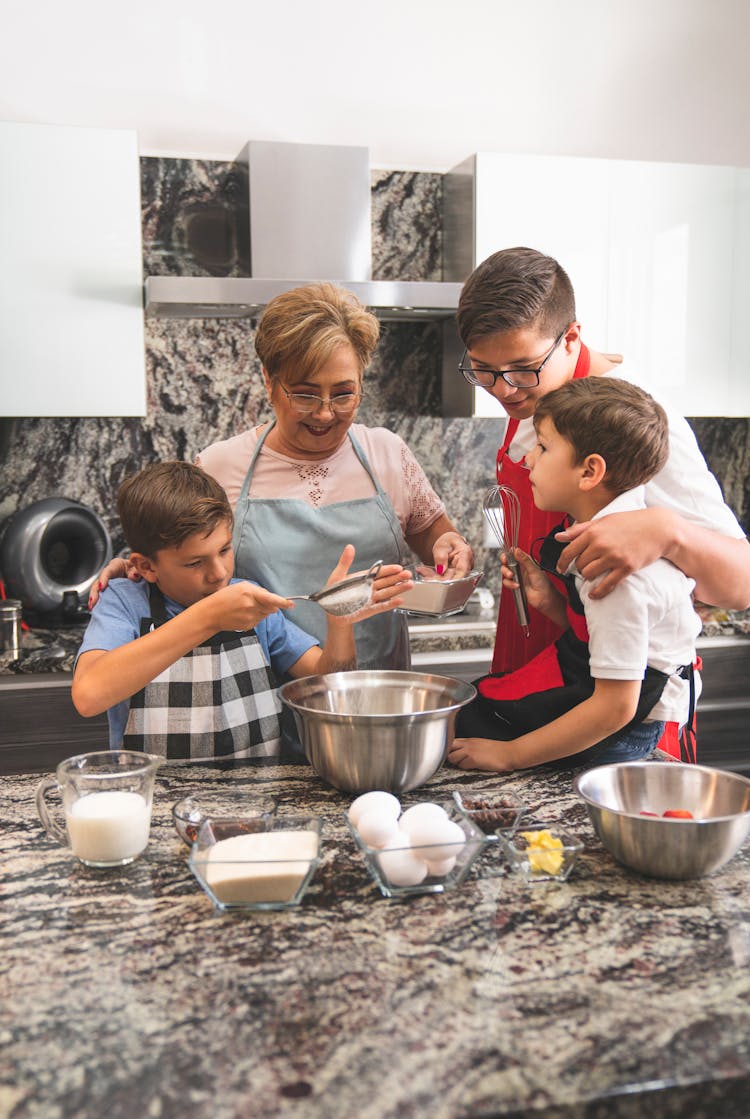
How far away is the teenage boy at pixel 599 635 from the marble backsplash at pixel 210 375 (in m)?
1.66

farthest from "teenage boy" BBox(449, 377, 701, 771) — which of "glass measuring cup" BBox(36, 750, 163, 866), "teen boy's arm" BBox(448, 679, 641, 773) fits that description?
"glass measuring cup" BBox(36, 750, 163, 866)

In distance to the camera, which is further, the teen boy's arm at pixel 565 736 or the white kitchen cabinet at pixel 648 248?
the white kitchen cabinet at pixel 648 248

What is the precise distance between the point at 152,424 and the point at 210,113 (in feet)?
3.07

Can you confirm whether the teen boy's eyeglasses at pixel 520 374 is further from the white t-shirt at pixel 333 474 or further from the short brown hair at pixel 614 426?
the white t-shirt at pixel 333 474

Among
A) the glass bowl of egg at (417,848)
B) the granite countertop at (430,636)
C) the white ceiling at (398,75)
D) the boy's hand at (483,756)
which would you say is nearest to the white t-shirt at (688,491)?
the boy's hand at (483,756)

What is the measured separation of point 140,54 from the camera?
2852mm

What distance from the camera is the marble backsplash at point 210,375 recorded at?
9.41 ft

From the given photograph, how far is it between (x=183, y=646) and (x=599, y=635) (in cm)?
55

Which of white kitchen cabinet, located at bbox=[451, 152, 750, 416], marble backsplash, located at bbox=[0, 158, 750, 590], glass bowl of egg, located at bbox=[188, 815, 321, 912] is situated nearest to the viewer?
glass bowl of egg, located at bbox=[188, 815, 321, 912]

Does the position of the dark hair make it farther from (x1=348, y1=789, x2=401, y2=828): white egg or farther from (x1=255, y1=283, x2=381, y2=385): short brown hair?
(x1=348, y1=789, x2=401, y2=828): white egg

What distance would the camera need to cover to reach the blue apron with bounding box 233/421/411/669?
1770 millimetres

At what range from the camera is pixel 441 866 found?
Result: 0.97 metres

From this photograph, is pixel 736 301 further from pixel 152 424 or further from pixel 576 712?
pixel 576 712

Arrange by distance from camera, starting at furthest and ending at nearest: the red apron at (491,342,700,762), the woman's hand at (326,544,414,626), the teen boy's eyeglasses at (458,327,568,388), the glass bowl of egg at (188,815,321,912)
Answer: the red apron at (491,342,700,762)
the teen boy's eyeglasses at (458,327,568,388)
the woman's hand at (326,544,414,626)
the glass bowl of egg at (188,815,321,912)
